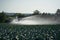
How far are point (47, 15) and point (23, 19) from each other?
215cm

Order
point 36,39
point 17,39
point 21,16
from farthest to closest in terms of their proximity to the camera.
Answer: point 21,16 → point 36,39 → point 17,39

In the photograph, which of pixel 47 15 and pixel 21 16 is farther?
pixel 21 16

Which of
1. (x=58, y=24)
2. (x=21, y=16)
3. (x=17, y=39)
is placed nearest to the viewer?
(x=17, y=39)

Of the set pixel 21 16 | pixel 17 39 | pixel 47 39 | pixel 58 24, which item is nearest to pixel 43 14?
pixel 21 16

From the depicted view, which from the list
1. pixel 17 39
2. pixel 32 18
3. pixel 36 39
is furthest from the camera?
pixel 32 18

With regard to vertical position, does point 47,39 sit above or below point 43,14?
below

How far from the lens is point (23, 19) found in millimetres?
15867

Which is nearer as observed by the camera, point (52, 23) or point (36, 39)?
point (36, 39)

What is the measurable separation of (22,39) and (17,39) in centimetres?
33

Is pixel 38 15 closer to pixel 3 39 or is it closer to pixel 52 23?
pixel 52 23

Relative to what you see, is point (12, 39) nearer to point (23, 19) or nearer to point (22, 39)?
point (22, 39)

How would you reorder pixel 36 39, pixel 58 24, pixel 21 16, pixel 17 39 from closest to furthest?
pixel 17 39 < pixel 36 39 < pixel 21 16 < pixel 58 24

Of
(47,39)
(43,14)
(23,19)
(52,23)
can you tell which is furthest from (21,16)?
(47,39)

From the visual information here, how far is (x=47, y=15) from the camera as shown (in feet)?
48.8
